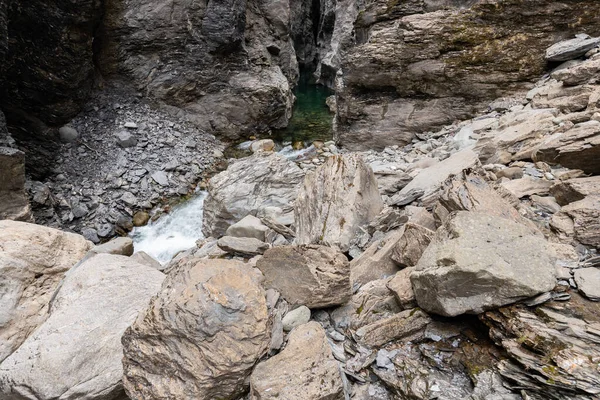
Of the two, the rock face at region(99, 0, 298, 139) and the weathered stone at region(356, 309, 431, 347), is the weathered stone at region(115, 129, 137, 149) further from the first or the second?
the weathered stone at region(356, 309, 431, 347)

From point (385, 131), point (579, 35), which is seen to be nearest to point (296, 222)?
point (385, 131)

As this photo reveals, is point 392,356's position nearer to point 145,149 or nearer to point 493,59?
point 493,59

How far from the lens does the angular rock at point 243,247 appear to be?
6.80 metres

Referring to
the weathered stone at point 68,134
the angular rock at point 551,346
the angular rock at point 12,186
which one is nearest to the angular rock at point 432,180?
the angular rock at point 551,346

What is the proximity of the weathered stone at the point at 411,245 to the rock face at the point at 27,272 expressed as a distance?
5.40m

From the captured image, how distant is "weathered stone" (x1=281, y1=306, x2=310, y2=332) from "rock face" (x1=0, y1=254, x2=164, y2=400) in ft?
6.53

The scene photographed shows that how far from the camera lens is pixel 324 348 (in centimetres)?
375

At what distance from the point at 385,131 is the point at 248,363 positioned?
524 inches

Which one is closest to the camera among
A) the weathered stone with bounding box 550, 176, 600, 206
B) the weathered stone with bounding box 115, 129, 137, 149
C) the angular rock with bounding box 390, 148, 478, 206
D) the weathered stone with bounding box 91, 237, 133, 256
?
the weathered stone with bounding box 550, 176, 600, 206

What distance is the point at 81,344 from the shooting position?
441 centimetres

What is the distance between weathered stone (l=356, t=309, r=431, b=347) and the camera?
3902mm

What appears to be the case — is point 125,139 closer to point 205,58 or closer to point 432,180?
point 205,58

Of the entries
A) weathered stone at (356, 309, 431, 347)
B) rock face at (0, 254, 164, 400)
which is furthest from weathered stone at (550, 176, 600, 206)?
rock face at (0, 254, 164, 400)

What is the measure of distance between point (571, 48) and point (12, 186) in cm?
1953
